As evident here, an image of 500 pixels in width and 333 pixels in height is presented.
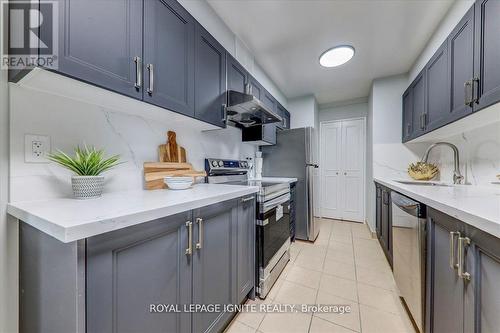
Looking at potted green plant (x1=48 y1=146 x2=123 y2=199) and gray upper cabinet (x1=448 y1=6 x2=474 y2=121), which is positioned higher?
gray upper cabinet (x1=448 y1=6 x2=474 y2=121)

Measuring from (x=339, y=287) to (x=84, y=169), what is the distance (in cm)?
206

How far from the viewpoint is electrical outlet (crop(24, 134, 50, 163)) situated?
816 mm

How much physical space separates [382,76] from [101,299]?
12.2 feet

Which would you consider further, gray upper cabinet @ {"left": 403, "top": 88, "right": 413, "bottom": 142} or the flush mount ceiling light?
gray upper cabinet @ {"left": 403, "top": 88, "right": 413, "bottom": 142}

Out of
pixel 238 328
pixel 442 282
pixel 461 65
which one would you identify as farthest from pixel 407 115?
pixel 238 328

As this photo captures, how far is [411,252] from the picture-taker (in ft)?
4.04

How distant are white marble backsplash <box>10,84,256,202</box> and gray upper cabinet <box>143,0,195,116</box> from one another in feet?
0.65

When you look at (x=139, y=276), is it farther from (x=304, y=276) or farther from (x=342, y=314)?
(x=304, y=276)

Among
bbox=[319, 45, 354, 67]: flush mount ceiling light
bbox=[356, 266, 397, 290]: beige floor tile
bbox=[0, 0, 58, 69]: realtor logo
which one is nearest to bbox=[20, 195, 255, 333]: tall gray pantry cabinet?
bbox=[0, 0, 58, 69]: realtor logo

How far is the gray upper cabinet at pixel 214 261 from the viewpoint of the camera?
0.96m

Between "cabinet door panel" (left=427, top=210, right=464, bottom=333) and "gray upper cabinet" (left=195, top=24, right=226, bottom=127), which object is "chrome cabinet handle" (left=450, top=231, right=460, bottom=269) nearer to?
"cabinet door panel" (left=427, top=210, right=464, bottom=333)

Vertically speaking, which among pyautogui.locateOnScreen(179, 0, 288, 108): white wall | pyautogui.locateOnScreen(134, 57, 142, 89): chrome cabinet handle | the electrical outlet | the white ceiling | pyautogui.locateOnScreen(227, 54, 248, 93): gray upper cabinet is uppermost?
the white ceiling

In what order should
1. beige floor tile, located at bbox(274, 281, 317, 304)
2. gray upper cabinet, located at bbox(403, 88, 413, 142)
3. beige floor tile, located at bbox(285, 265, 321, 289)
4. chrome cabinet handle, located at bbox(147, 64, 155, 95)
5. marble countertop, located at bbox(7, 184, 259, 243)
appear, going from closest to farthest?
marble countertop, located at bbox(7, 184, 259, 243)
chrome cabinet handle, located at bbox(147, 64, 155, 95)
beige floor tile, located at bbox(274, 281, 317, 304)
beige floor tile, located at bbox(285, 265, 321, 289)
gray upper cabinet, located at bbox(403, 88, 413, 142)

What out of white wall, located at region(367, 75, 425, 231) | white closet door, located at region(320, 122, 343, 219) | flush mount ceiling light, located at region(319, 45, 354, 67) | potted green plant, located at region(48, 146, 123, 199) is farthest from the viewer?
white closet door, located at region(320, 122, 343, 219)
